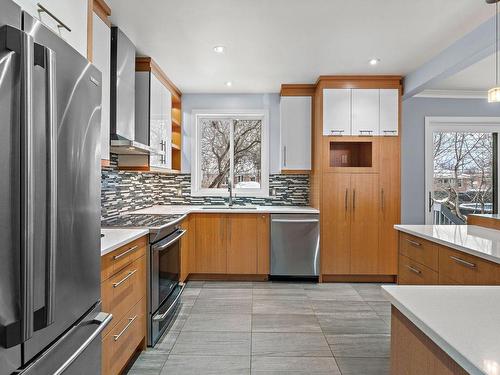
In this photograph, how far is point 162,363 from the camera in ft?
7.56

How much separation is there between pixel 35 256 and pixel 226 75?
3337 mm

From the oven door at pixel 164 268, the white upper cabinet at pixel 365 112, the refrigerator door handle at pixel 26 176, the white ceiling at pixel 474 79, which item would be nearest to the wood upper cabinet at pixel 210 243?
the oven door at pixel 164 268

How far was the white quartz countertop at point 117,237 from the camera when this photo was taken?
1.74 m

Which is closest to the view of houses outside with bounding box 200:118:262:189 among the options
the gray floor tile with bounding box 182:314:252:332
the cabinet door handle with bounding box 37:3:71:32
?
Result: the gray floor tile with bounding box 182:314:252:332

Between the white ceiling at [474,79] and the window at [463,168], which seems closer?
the white ceiling at [474,79]

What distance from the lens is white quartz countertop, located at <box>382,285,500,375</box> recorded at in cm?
69

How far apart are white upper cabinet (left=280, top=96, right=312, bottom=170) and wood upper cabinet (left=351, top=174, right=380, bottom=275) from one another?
728 mm

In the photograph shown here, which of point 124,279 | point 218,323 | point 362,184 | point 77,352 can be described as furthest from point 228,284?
point 77,352

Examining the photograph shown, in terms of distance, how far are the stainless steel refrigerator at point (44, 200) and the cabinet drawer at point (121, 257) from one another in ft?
1.16

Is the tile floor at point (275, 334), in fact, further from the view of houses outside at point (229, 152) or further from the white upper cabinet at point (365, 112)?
the white upper cabinet at point (365, 112)

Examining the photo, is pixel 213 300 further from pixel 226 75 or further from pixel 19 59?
pixel 19 59

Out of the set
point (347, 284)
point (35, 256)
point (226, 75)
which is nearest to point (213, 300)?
point (347, 284)

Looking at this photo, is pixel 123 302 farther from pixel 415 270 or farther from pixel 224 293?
pixel 415 270

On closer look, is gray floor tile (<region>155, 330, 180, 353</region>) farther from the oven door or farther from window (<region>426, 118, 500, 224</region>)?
window (<region>426, 118, 500, 224</region>)
